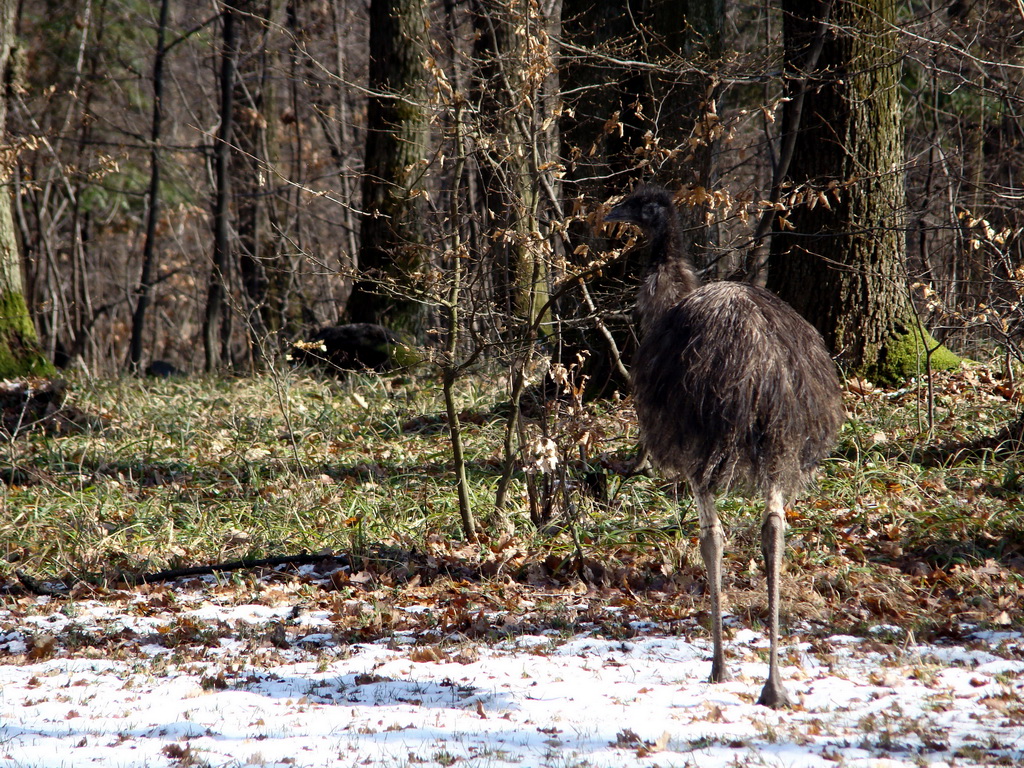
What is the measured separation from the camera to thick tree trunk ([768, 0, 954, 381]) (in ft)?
27.3

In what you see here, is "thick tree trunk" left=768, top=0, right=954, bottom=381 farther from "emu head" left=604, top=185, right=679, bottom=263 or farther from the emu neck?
the emu neck

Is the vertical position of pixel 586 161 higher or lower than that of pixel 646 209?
higher

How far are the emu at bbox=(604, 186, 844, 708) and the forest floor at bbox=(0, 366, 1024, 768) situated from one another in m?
0.59

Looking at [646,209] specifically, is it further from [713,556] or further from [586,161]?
[586,161]

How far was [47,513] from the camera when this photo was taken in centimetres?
730

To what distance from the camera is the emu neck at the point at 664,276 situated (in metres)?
4.95

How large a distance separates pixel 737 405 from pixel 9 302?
971cm

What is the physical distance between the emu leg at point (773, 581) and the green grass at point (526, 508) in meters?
1.11

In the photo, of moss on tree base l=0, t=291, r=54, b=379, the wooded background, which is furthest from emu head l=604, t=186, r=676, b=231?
moss on tree base l=0, t=291, r=54, b=379

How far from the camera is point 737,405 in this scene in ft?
13.6

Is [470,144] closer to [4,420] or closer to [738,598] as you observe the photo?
[738,598]

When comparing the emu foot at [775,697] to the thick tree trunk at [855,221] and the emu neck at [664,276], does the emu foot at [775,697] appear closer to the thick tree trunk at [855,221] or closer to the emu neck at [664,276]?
the emu neck at [664,276]

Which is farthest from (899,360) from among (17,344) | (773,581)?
(17,344)

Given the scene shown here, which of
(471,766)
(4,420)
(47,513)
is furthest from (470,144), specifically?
(4,420)
